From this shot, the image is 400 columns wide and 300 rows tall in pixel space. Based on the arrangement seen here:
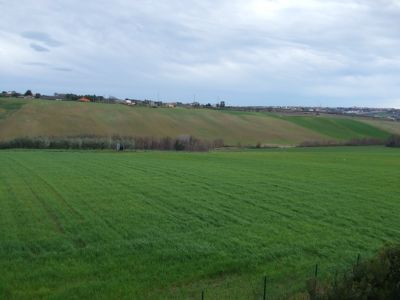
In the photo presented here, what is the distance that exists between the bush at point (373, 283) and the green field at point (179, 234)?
4.20 meters

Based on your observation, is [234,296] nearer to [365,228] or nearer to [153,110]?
[365,228]

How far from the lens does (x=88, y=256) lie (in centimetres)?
1719

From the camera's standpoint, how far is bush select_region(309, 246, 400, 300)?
8898mm

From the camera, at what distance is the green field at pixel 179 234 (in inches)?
580

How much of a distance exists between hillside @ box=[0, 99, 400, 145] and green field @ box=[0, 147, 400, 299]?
200 feet

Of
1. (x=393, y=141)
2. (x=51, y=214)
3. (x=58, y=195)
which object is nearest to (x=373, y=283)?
(x=51, y=214)

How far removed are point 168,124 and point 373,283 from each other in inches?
4082

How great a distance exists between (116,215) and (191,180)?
15619mm

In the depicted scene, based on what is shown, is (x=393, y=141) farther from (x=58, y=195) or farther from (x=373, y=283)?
(x=373, y=283)

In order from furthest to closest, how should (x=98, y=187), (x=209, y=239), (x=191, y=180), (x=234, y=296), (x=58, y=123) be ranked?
(x=58, y=123) → (x=191, y=180) → (x=98, y=187) → (x=209, y=239) → (x=234, y=296)

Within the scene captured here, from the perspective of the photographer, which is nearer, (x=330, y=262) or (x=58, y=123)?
(x=330, y=262)

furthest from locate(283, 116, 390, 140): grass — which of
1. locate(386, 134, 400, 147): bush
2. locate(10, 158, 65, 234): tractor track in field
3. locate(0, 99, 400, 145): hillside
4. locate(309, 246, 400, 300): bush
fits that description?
locate(309, 246, 400, 300): bush

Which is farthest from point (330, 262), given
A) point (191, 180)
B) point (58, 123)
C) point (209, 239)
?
point (58, 123)

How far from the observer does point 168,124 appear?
368 feet
